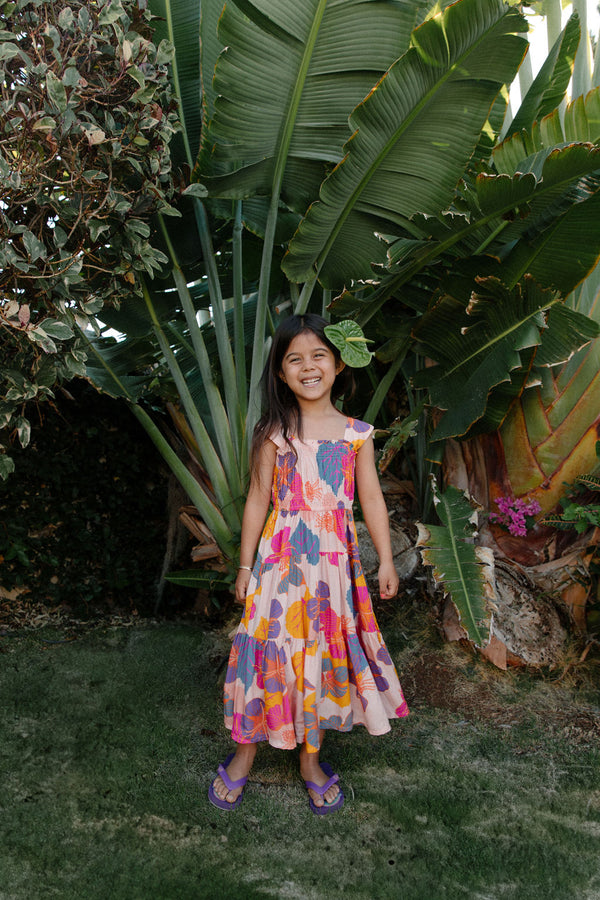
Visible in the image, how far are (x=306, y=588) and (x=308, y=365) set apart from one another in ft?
2.37

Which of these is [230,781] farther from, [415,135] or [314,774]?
[415,135]

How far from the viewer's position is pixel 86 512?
3.54 metres

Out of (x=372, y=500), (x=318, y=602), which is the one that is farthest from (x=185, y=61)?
(x=318, y=602)

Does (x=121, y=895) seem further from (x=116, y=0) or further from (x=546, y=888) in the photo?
(x=116, y=0)

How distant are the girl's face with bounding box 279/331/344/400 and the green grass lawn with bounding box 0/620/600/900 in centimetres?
136

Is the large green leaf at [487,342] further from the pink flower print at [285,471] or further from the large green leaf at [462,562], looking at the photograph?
the pink flower print at [285,471]

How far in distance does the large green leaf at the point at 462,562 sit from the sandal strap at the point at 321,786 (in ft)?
2.23

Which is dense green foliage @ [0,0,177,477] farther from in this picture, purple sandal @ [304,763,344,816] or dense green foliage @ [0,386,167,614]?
purple sandal @ [304,763,344,816]

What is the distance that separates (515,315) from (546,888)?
6.26 feet

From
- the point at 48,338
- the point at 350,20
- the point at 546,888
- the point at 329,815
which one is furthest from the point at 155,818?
the point at 350,20

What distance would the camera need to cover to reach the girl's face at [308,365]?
2068 millimetres

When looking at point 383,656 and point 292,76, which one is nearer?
point 383,656

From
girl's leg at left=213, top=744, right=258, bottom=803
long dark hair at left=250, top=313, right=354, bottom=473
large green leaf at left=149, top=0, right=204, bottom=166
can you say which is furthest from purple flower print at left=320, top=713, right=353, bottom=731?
large green leaf at left=149, top=0, right=204, bottom=166

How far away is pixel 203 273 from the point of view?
330 centimetres
